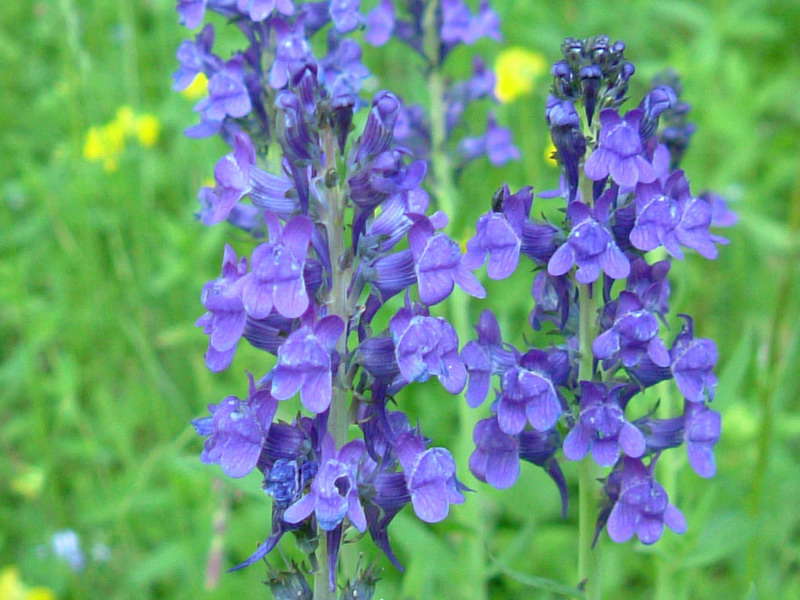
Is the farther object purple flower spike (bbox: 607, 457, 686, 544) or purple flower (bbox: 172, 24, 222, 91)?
purple flower (bbox: 172, 24, 222, 91)

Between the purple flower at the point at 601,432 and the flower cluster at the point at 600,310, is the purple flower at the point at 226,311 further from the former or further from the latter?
the purple flower at the point at 601,432

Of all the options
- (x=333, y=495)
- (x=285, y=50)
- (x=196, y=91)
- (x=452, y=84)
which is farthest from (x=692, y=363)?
(x=196, y=91)

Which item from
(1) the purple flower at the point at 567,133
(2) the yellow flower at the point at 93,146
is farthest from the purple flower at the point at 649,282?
(2) the yellow flower at the point at 93,146

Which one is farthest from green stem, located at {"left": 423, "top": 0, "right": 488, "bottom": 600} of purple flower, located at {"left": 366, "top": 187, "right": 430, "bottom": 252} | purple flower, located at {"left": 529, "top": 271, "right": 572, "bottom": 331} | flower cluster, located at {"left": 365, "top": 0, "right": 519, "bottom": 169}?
purple flower, located at {"left": 366, "top": 187, "right": 430, "bottom": 252}

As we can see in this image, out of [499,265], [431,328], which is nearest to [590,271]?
[499,265]

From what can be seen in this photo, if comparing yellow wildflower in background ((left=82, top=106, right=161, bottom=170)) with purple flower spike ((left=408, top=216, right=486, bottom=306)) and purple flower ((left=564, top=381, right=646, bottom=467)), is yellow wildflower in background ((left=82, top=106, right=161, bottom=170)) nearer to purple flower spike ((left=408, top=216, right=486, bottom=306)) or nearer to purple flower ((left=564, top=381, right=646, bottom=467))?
purple flower spike ((left=408, top=216, right=486, bottom=306))

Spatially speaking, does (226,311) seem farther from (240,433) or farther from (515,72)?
(515,72)
